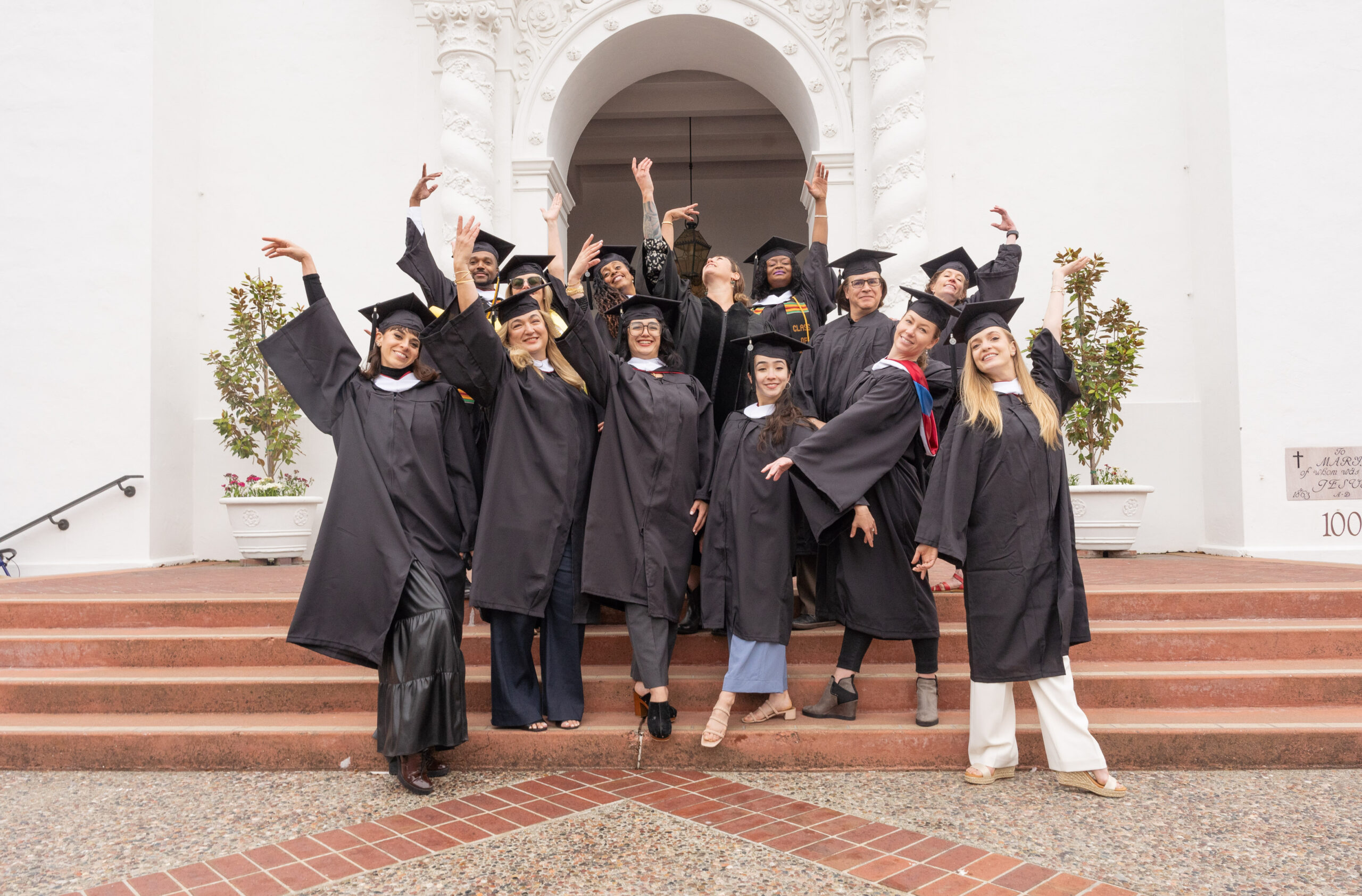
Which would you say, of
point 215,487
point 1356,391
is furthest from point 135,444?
point 1356,391

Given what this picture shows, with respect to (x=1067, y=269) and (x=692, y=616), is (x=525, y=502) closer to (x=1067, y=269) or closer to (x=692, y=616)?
(x=692, y=616)

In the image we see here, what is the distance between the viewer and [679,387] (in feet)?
14.5

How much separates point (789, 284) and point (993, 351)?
6.05 feet

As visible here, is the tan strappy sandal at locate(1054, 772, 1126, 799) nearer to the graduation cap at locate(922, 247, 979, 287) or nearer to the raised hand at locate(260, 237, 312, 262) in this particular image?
the graduation cap at locate(922, 247, 979, 287)

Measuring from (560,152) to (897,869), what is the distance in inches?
310

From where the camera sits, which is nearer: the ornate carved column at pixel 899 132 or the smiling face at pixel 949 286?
the smiling face at pixel 949 286

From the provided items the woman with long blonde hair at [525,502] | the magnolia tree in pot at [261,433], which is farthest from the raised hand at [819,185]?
the magnolia tree in pot at [261,433]

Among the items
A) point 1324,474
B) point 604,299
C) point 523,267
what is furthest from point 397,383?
point 1324,474

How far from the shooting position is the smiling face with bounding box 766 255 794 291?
540cm

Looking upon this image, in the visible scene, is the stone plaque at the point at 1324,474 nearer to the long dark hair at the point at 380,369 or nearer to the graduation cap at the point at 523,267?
the graduation cap at the point at 523,267

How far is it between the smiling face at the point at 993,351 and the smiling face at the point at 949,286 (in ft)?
2.93

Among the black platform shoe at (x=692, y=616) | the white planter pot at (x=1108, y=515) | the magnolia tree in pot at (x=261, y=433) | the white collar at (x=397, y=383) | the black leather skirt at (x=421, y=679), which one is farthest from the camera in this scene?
the magnolia tree in pot at (x=261, y=433)

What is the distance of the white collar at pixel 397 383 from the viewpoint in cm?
414

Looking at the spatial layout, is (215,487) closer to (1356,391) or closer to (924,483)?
(924,483)
